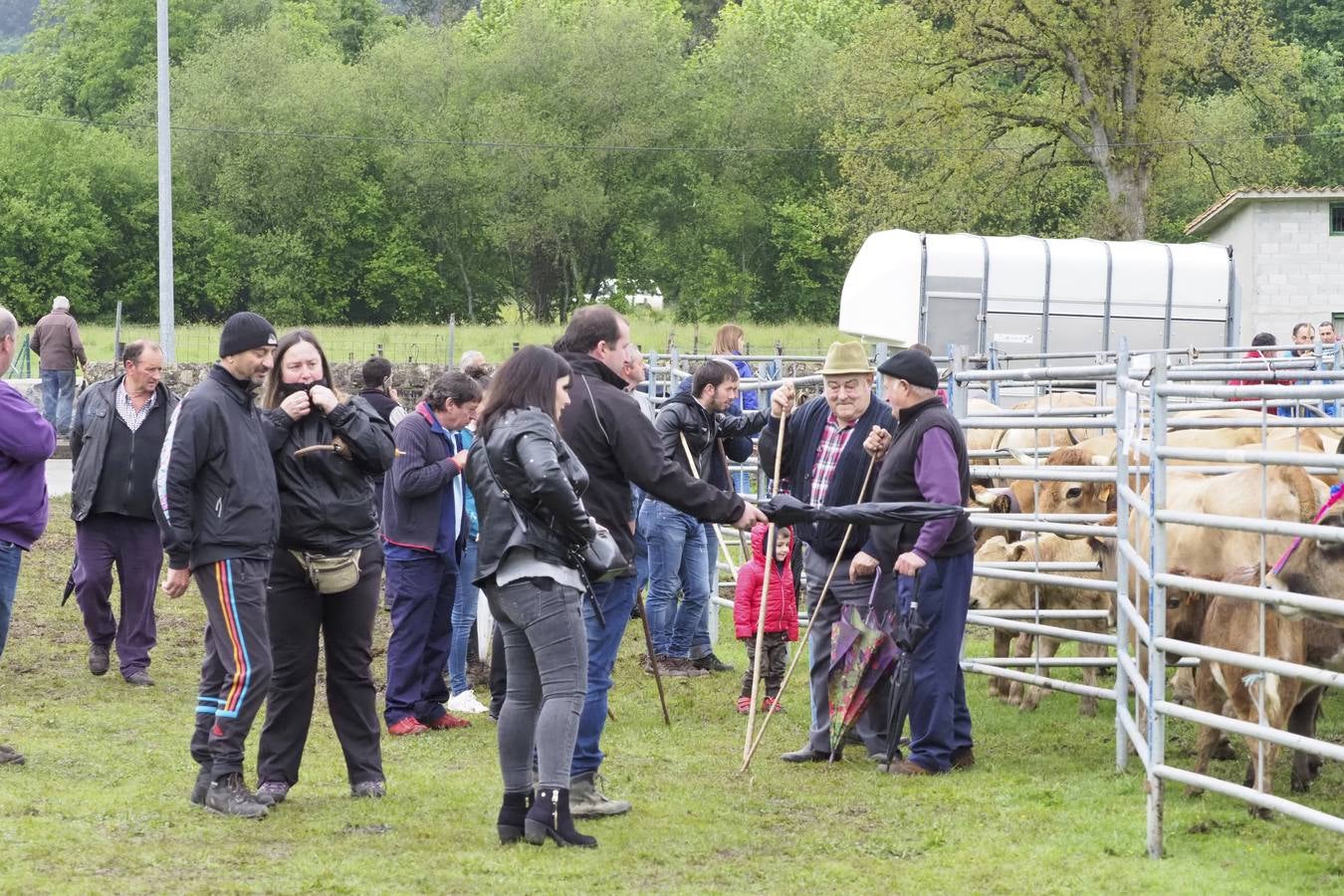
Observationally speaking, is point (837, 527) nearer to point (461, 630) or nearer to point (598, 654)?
Result: point (598, 654)

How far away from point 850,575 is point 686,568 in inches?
111

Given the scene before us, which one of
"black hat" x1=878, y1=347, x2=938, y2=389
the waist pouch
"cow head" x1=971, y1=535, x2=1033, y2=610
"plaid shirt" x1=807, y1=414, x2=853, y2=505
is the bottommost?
"cow head" x1=971, y1=535, x2=1033, y2=610

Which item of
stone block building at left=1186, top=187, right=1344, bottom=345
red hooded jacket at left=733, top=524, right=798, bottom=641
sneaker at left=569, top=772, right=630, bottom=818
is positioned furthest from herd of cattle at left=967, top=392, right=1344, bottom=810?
stone block building at left=1186, top=187, right=1344, bottom=345

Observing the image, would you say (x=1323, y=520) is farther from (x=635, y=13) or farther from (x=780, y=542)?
(x=635, y=13)

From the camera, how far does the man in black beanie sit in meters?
6.33

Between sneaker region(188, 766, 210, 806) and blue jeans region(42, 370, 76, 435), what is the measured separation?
15.8 meters

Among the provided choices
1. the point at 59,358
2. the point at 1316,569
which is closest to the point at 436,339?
the point at 59,358

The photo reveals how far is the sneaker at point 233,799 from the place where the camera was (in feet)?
20.9

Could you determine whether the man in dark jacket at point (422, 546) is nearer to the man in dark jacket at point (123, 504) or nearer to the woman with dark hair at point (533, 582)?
the man in dark jacket at point (123, 504)

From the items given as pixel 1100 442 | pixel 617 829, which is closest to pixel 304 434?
pixel 617 829

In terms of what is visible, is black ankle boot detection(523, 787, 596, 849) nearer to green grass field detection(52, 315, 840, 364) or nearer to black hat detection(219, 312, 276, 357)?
black hat detection(219, 312, 276, 357)

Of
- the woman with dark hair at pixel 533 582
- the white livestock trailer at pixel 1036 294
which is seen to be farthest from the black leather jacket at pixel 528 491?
the white livestock trailer at pixel 1036 294

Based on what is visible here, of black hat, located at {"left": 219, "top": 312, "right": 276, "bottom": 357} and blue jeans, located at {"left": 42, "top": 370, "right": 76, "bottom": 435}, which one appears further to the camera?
blue jeans, located at {"left": 42, "top": 370, "right": 76, "bottom": 435}

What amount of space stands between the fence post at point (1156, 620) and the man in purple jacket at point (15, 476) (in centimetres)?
458
